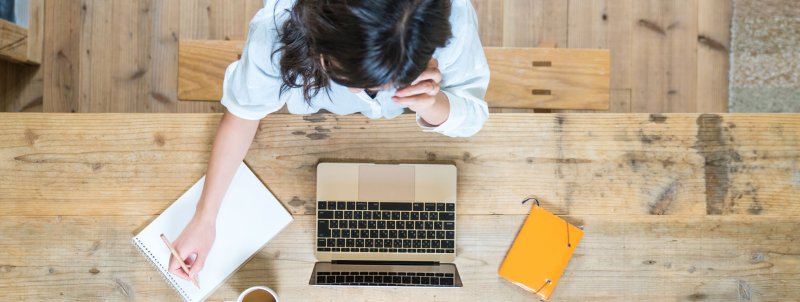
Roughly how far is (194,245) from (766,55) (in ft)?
5.54

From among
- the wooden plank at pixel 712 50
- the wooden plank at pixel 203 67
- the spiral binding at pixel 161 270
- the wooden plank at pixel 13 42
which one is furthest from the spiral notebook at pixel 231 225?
the wooden plank at pixel 712 50

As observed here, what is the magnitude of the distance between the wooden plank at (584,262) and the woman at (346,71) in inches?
Answer: 4.8

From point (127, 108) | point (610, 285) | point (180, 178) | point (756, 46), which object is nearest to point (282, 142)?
point (180, 178)

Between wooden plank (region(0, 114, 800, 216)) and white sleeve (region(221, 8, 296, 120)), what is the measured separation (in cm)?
9

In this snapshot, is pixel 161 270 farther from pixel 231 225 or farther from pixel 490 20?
pixel 490 20

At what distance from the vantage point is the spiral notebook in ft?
3.22

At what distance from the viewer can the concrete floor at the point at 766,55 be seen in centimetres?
165

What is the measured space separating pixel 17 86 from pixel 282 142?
1.15 meters

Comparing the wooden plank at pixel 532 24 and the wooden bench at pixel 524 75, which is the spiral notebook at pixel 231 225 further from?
the wooden plank at pixel 532 24

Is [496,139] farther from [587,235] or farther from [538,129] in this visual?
[587,235]

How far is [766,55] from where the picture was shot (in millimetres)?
1651

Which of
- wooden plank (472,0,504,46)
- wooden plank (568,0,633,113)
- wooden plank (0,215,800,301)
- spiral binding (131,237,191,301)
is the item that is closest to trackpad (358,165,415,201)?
wooden plank (0,215,800,301)

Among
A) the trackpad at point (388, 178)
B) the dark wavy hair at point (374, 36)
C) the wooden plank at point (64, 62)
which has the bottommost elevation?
the trackpad at point (388, 178)

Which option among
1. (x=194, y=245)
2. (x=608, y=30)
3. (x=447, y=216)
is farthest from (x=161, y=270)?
(x=608, y=30)
